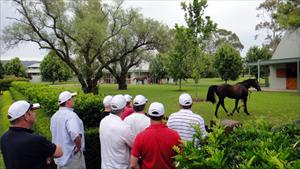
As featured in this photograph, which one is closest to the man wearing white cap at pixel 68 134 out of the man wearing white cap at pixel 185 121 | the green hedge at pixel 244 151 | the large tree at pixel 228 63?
the man wearing white cap at pixel 185 121

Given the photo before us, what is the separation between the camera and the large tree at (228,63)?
39156 millimetres

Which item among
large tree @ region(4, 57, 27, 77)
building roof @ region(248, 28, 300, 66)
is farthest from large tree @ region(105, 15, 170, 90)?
large tree @ region(4, 57, 27, 77)

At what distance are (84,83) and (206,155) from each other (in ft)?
106

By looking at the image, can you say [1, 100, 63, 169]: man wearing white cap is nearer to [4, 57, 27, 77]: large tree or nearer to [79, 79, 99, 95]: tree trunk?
[79, 79, 99, 95]: tree trunk

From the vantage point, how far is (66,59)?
32594 millimetres

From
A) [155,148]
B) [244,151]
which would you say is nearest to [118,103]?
[155,148]

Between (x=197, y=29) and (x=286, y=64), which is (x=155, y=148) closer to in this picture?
(x=197, y=29)

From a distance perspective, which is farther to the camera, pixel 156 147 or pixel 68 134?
pixel 68 134

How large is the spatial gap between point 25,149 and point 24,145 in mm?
48

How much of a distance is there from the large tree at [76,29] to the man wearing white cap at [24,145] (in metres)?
27.2

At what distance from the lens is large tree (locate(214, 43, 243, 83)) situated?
39.2 metres

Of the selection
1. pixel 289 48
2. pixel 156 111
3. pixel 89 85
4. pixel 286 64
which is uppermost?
pixel 289 48

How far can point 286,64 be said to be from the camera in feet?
106

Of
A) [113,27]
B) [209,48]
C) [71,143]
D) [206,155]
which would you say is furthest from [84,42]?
[209,48]
